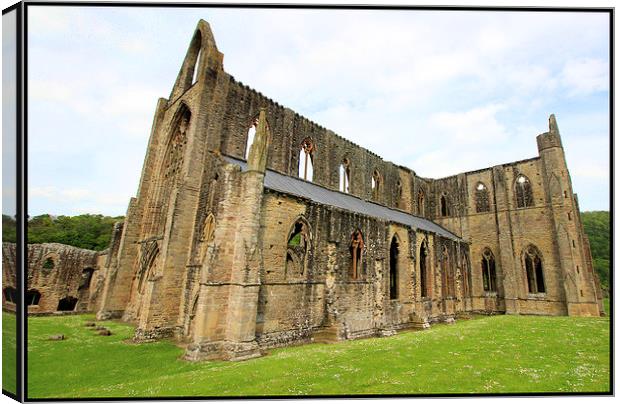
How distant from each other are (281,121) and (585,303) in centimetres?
2433

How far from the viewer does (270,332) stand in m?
12.2

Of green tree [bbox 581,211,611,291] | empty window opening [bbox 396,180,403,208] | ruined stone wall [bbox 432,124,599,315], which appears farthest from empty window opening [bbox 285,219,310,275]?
green tree [bbox 581,211,611,291]

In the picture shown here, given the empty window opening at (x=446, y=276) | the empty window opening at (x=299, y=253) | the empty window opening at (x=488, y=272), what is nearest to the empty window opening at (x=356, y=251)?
the empty window opening at (x=299, y=253)

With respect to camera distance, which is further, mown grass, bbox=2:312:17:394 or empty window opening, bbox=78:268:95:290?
empty window opening, bbox=78:268:95:290

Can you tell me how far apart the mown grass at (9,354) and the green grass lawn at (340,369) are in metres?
1.05

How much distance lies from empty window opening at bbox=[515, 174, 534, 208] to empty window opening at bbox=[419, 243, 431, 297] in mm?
12208

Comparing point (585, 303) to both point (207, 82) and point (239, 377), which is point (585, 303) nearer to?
point (239, 377)

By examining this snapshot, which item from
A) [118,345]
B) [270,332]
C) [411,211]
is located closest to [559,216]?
[411,211]

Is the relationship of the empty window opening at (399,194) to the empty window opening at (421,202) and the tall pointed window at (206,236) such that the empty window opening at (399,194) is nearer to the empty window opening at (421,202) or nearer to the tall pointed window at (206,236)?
the empty window opening at (421,202)

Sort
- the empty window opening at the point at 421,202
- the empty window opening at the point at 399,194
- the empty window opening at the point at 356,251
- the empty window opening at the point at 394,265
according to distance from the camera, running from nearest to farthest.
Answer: the empty window opening at the point at 356,251 < the empty window opening at the point at 394,265 < the empty window opening at the point at 399,194 < the empty window opening at the point at 421,202

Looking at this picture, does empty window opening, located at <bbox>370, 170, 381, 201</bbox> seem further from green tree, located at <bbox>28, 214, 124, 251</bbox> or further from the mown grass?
green tree, located at <bbox>28, 214, 124, 251</bbox>

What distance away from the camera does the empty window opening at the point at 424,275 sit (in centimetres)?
2106

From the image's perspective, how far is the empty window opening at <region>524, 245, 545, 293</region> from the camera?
25750mm

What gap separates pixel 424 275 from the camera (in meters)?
21.4
